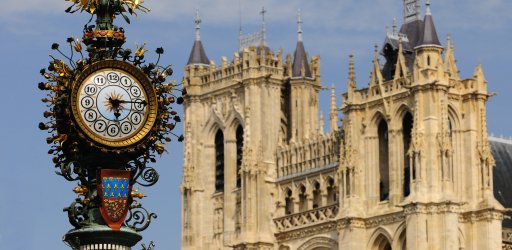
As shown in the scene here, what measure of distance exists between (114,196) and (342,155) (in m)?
55.5

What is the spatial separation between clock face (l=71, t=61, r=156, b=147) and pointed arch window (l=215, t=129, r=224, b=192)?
6417 centimetres

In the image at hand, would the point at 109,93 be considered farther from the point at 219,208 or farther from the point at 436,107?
the point at 219,208

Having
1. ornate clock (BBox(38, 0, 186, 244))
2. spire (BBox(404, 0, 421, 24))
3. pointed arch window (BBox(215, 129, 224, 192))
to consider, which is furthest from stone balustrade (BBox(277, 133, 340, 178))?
ornate clock (BBox(38, 0, 186, 244))

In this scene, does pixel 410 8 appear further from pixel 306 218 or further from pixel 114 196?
pixel 114 196

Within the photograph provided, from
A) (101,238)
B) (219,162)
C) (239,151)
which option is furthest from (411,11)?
(101,238)

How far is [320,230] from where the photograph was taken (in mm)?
70125

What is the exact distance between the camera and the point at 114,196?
12.4m

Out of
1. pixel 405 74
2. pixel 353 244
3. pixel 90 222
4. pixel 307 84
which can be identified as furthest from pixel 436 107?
pixel 90 222

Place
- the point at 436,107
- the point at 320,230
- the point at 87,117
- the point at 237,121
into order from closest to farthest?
the point at 87,117 < the point at 436,107 < the point at 320,230 < the point at 237,121

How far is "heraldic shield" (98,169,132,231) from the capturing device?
12.3m

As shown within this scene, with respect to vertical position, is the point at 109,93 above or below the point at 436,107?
below

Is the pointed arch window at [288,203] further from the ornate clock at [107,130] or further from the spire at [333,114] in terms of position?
the ornate clock at [107,130]

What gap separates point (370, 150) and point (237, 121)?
10617 mm

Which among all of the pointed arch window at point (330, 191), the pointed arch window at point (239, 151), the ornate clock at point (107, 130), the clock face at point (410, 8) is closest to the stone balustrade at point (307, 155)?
the pointed arch window at point (330, 191)
